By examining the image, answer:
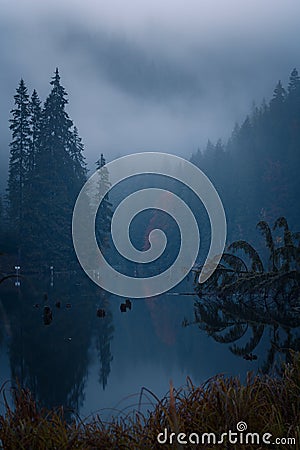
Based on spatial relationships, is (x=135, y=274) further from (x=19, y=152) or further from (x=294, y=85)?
(x=294, y=85)

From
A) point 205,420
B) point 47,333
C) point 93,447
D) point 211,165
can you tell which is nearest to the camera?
point 93,447

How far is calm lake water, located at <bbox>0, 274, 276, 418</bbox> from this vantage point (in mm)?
6973

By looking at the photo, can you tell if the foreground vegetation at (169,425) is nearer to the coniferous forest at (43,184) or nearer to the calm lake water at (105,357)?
the calm lake water at (105,357)

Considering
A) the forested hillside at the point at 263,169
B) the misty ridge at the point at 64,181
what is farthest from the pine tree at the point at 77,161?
the forested hillside at the point at 263,169

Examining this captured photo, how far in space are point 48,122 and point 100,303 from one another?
26.2 meters

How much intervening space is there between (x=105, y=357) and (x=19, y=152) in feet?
112

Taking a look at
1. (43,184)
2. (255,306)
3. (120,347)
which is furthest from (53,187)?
(120,347)

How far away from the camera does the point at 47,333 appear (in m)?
11.5

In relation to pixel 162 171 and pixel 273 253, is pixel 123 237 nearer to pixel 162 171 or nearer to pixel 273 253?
pixel 162 171

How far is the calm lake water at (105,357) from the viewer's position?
22.9ft

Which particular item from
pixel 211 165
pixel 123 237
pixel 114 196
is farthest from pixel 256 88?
pixel 123 237

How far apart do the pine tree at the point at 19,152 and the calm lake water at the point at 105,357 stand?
2529cm

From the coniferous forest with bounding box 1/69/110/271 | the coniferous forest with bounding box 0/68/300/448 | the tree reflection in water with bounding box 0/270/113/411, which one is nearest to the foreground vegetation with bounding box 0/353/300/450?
the coniferous forest with bounding box 0/68/300/448

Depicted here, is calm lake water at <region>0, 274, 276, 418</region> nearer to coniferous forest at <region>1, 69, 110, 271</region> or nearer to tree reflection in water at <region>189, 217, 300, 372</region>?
tree reflection in water at <region>189, 217, 300, 372</region>
